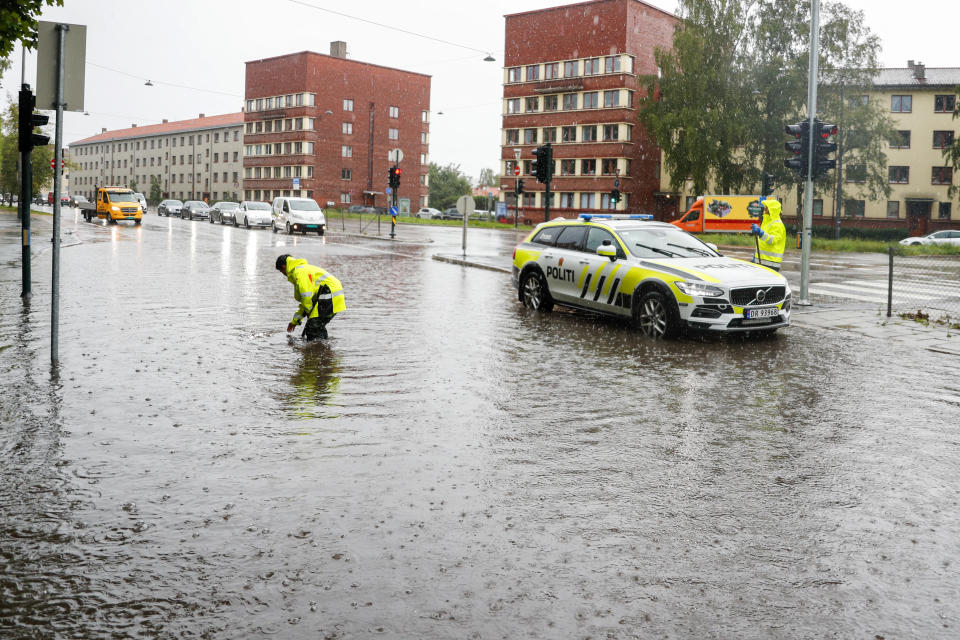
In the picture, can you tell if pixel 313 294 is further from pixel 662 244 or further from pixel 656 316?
pixel 662 244

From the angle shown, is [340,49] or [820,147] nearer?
[820,147]

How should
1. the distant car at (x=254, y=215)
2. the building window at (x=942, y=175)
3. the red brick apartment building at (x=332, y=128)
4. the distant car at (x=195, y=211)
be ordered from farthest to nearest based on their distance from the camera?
the red brick apartment building at (x=332, y=128), the building window at (x=942, y=175), the distant car at (x=195, y=211), the distant car at (x=254, y=215)

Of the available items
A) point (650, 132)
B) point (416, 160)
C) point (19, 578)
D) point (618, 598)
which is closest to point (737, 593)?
point (618, 598)

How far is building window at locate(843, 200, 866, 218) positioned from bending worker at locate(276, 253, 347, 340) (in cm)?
6721

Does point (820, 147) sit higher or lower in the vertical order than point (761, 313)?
higher

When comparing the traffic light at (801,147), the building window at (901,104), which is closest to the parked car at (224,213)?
the traffic light at (801,147)

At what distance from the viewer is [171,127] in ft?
455

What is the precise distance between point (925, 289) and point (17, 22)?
1840cm

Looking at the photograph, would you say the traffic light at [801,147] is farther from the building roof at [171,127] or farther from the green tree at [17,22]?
the building roof at [171,127]

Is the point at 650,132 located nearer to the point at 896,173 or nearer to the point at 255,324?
the point at 896,173

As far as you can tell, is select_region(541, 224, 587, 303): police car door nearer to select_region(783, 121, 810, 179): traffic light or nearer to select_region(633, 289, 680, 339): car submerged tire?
select_region(633, 289, 680, 339): car submerged tire

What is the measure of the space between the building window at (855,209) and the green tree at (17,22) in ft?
227

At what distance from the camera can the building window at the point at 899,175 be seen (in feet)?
237

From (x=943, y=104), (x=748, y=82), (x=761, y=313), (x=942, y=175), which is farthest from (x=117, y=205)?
(x=943, y=104)
